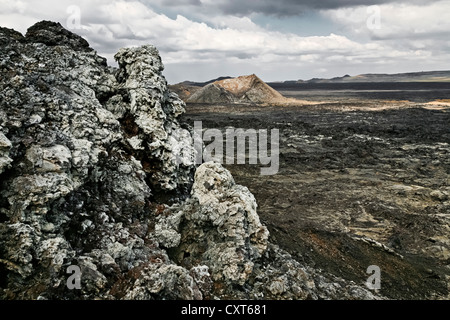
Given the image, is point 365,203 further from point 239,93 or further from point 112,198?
point 239,93

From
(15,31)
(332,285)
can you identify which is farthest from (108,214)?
(15,31)

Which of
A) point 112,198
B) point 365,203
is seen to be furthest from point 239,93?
point 112,198

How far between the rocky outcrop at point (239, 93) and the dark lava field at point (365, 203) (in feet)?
92.3

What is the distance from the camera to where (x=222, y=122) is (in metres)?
28.7

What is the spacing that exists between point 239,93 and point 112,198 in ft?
162

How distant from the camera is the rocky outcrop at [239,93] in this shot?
5044cm

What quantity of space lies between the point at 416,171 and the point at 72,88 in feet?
46.0

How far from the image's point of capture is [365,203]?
36.3 ft

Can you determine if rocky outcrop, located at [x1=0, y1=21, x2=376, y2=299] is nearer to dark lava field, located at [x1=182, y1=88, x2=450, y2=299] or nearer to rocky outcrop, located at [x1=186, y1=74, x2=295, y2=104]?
dark lava field, located at [x1=182, y1=88, x2=450, y2=299]

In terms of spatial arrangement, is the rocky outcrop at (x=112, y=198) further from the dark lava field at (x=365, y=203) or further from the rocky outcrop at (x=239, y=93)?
the rocky outcrop at (x=239, y=93)

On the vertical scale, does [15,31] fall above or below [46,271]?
above

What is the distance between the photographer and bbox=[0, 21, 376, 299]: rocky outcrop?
381cm

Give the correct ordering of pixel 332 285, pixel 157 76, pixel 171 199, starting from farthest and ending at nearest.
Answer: pixel 157 76
pixel 171 199
pixel 332 285
